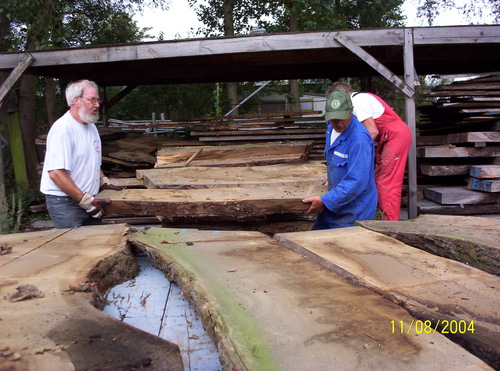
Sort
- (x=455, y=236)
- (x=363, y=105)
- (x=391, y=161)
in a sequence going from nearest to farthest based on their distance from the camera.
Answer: (x=455, y=236), (x=363, y=105), (x=391, y=161)

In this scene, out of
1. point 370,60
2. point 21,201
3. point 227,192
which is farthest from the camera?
Answer: point 21,201

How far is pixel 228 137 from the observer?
7.46 metres

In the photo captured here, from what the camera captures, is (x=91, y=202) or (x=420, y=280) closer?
(x=420, y=280)

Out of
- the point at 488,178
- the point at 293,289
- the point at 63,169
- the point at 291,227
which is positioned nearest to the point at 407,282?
the point at 293,289

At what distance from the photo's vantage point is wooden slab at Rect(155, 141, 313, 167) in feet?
18.1

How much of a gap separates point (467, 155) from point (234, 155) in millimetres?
3414

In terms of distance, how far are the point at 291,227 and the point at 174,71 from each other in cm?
494

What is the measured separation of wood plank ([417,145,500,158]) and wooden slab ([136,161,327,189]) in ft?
6.72

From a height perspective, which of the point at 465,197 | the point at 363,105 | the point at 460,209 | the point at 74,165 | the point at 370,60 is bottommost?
A: the point at 460,209

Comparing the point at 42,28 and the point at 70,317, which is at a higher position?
the point at 42,28

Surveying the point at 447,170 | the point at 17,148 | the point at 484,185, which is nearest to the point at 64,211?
the point at 447,170

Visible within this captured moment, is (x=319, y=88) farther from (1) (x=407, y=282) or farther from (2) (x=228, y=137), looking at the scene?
(1) (x=407, y=282)

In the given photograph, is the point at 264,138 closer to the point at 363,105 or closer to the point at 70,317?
the point at 363,105

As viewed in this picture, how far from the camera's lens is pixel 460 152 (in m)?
6.10
